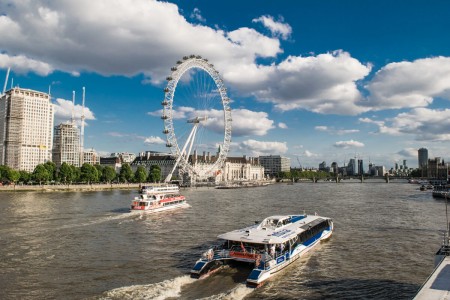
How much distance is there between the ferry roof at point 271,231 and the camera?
24531 millimetres

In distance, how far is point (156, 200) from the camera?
58219 mm

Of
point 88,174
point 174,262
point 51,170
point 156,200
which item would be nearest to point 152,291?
point 174,262

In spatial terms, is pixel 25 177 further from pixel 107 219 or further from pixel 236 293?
pixel 236 293

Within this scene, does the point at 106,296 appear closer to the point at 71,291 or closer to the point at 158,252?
the point at 71,291

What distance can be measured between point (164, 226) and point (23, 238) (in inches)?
565

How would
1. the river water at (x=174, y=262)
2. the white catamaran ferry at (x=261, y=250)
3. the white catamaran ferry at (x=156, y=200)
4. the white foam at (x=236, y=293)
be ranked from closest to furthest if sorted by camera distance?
the white foam at (x=236, y=293) < the river water at (x=174, y=262) < the white catamaran ferry at (x=261, y=250) < the white catamaran ferry at (x=156, y=200)

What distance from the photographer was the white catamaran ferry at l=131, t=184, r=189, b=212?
55934mm

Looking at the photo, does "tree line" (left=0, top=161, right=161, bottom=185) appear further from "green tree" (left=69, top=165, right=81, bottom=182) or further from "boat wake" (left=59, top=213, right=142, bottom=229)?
"boat wake" (left=59, top=213, right=142, bottom=229)

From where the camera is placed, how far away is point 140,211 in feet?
180

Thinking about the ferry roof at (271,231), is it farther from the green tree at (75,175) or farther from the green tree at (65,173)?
the green tree at (75,175)

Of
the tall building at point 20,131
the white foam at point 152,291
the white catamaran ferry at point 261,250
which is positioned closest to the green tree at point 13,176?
the tall building at point 20,131

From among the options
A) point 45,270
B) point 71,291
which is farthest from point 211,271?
point 45,270

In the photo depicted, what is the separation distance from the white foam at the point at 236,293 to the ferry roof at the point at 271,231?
374 cm

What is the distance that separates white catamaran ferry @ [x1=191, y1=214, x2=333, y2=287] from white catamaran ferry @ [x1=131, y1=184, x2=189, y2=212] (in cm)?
3035
